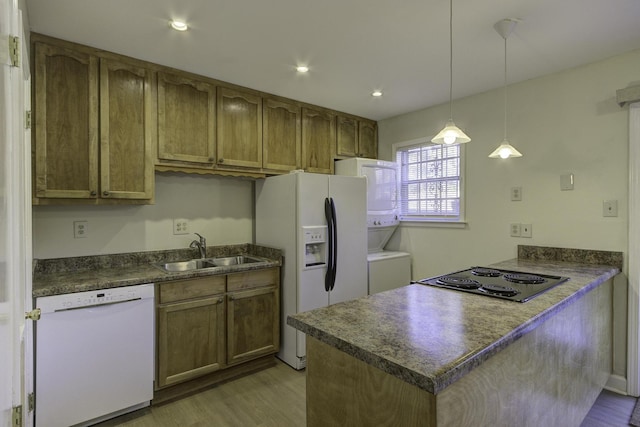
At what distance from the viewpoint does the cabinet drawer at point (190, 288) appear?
90.3 inches

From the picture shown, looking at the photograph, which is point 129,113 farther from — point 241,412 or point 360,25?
point 241,412

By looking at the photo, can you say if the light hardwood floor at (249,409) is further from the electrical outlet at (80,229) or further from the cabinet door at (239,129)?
the cabinet door at (239,129)

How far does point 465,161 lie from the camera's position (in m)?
3.22

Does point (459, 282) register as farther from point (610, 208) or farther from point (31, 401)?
point (31, 401)

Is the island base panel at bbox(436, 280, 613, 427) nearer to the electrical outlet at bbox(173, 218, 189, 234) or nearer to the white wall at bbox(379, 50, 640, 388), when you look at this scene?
the white wall at bbox(379, 50, 640, 388)

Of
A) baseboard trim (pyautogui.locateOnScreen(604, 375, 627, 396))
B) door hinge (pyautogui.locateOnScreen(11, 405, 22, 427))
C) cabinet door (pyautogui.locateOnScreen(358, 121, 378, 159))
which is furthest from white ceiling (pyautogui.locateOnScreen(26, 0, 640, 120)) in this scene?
baseboard trim (pyautogui.locateOnScreen(604, 375, 627, 396))

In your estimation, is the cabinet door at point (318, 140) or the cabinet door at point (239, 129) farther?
the cabinet door at point (318, 140)

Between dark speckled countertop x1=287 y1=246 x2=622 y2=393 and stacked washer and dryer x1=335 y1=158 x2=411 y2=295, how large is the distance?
1.58m

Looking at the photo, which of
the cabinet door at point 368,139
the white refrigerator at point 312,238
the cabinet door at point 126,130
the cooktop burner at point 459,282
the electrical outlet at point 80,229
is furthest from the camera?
the cabinet door at point 368,139

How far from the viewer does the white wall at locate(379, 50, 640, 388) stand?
2381 mm

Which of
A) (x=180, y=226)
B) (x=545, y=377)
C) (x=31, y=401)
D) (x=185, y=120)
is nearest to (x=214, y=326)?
(x=180, y=226)

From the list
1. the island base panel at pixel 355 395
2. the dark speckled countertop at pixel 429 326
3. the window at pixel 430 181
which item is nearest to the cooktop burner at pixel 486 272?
the dark speckled countertop at pixel 429 326

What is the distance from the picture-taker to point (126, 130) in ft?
7.79

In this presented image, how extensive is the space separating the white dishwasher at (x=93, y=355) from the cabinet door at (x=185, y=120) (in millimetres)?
1047
